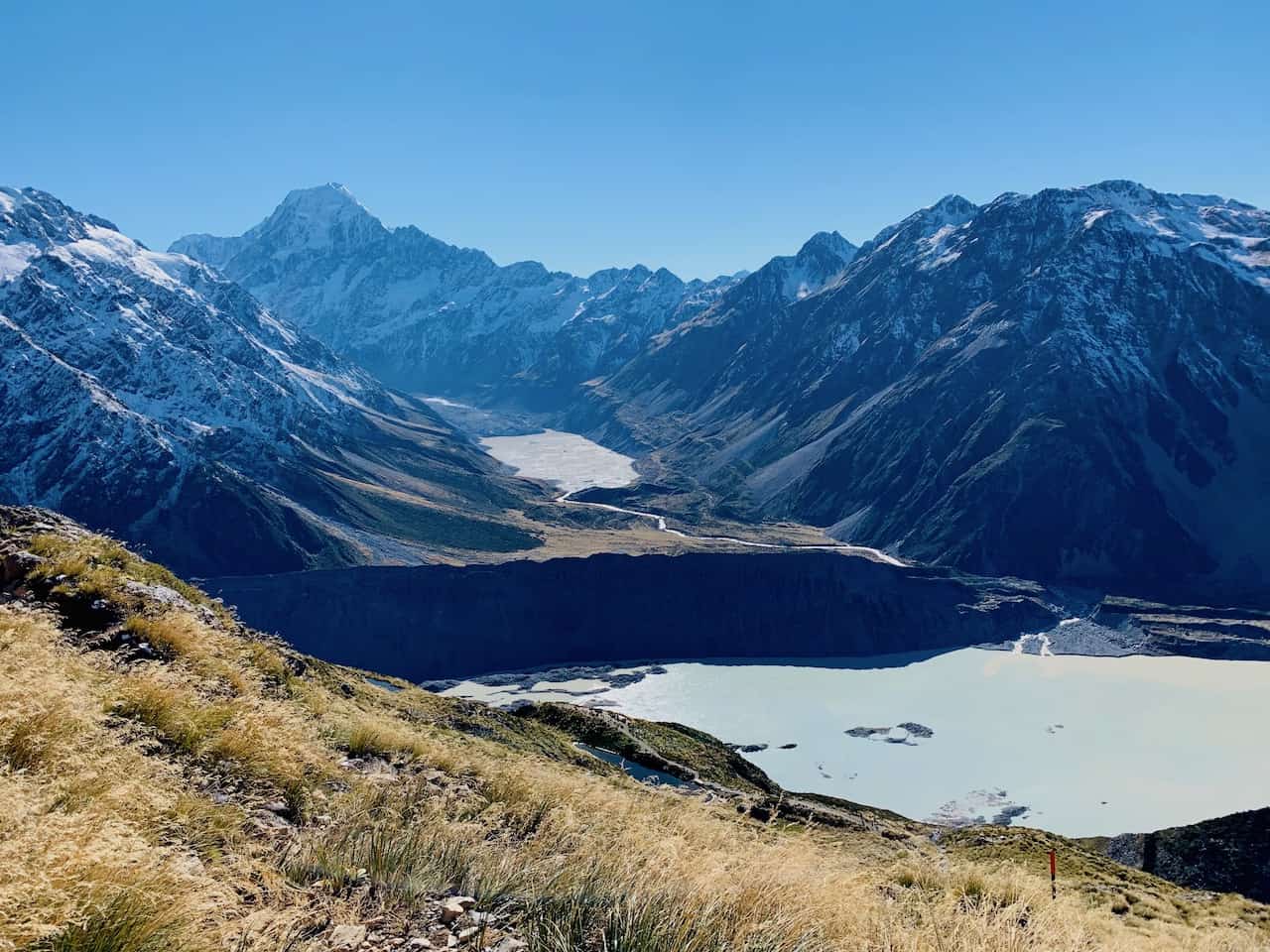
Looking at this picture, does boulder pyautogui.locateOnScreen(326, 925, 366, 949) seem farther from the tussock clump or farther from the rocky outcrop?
the rocky outcrop

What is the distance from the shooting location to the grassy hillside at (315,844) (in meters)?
4.93

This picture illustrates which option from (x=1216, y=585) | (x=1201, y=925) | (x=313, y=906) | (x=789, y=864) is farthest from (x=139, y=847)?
(x=1216, y=585)

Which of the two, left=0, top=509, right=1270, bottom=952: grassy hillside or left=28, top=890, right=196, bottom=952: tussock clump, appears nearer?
left=28, top=890, right=196, bottom=952: tussock clump

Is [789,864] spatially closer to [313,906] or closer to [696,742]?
[313,906]

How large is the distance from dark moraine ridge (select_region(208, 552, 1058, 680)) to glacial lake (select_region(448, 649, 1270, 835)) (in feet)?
33.1

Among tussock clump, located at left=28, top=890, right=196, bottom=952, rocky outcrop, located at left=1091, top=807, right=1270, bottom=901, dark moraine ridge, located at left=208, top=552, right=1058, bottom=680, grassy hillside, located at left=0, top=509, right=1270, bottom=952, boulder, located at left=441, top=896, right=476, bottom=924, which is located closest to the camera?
tussock clump, located at left=28, top=890, right=196, bottom=952

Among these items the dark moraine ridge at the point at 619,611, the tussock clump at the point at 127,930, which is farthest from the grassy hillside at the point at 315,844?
the dark moraine ridge at the point at 619,611

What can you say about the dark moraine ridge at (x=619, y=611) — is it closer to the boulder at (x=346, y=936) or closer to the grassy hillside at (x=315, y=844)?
the grassy hillside at (x=315, y=844)

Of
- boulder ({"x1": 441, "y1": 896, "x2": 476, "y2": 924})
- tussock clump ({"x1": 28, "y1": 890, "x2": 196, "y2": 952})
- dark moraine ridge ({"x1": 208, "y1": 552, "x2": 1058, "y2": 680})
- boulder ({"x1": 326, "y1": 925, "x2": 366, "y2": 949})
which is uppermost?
tussock clump ({"x1": 28, "y1": 890, "x2": 196, "y2": 952})

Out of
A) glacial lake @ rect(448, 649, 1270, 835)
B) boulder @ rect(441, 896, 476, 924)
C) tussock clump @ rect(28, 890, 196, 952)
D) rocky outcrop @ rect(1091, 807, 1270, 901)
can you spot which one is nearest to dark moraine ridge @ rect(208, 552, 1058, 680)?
glacial lake @ rect(448, 649, 1270, 835)

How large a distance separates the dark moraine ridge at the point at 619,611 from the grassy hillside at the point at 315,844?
442 ft

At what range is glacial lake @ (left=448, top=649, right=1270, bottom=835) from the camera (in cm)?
9969

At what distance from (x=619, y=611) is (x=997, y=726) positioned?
77.5m

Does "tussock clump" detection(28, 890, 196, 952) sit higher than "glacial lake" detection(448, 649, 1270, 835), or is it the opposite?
"tussock clump" detection(28, 890, 196, 952)
